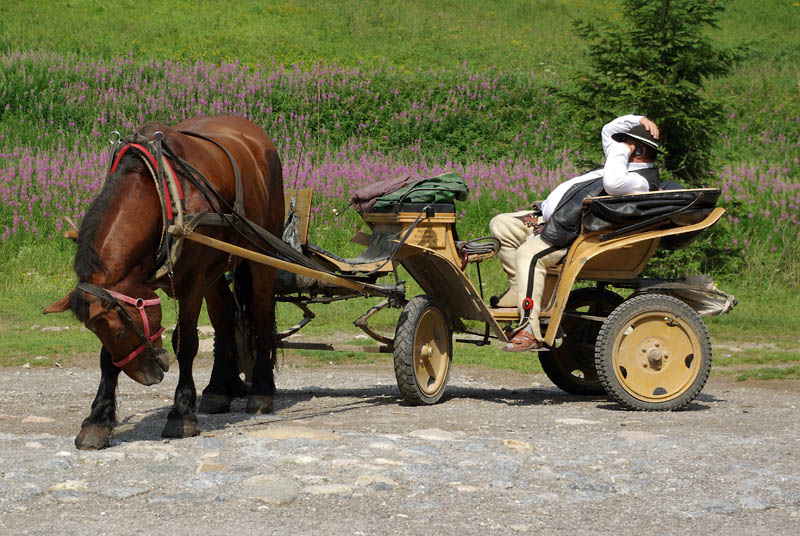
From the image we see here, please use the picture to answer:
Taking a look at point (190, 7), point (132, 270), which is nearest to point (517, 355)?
point (132, 270)

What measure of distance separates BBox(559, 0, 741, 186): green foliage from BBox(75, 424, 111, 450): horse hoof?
386 inches

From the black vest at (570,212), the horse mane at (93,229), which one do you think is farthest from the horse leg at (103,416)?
the black vest at (570,212)

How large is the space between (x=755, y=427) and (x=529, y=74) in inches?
857

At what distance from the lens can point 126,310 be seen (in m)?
6.03

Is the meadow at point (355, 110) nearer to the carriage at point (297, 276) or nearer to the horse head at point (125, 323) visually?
the carriage at point (297, 276)

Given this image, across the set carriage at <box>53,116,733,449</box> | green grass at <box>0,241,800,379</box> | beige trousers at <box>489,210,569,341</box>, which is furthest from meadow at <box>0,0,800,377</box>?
beige trousers at <box>489,210,569,341</box>

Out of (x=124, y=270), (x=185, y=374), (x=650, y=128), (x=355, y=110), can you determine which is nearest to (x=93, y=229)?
(x=124, y=270)

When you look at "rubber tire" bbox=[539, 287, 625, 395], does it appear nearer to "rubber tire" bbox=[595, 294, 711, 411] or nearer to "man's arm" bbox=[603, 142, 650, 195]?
"rubber tire" bbox=[595, 294, 711, 411]

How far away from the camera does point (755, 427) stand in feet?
23.6

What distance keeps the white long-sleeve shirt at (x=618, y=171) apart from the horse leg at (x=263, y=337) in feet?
7.50

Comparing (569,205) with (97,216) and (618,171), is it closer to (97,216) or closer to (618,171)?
(618,171)

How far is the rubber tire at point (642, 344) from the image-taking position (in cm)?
782

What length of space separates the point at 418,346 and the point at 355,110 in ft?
52.5

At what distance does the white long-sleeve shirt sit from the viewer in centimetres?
793
